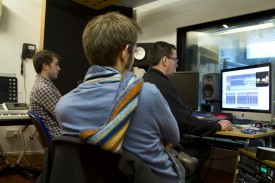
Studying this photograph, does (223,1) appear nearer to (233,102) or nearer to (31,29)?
(233,102)

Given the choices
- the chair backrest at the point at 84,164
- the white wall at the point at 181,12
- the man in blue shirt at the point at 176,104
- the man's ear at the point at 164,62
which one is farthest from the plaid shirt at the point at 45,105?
the white wall at the point at 181,12

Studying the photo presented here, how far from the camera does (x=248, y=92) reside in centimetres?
237

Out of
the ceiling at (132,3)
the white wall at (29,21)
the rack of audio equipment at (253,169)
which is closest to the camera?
the rack of audio equipment at (253,169)

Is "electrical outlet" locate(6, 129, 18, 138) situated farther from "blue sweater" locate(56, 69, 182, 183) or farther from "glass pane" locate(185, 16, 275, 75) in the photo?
"blue sweater" locate(56, 69, 182, 183)

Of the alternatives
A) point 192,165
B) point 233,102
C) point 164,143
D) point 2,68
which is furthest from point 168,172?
point 2,68

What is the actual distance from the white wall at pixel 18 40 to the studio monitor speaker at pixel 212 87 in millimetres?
2290

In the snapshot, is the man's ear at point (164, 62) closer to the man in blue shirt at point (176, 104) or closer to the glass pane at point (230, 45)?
the man in blue shirt at point (176, 104)

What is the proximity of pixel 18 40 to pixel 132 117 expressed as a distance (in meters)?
3.30

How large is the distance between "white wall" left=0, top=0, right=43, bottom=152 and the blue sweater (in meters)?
3.04

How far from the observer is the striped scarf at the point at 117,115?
0.77m

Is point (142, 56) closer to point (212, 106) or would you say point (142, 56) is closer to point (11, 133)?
point (212, 106)

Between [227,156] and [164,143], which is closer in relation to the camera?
[164,143]

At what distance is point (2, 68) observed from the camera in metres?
3.54

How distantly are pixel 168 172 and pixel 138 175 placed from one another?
0.19m
